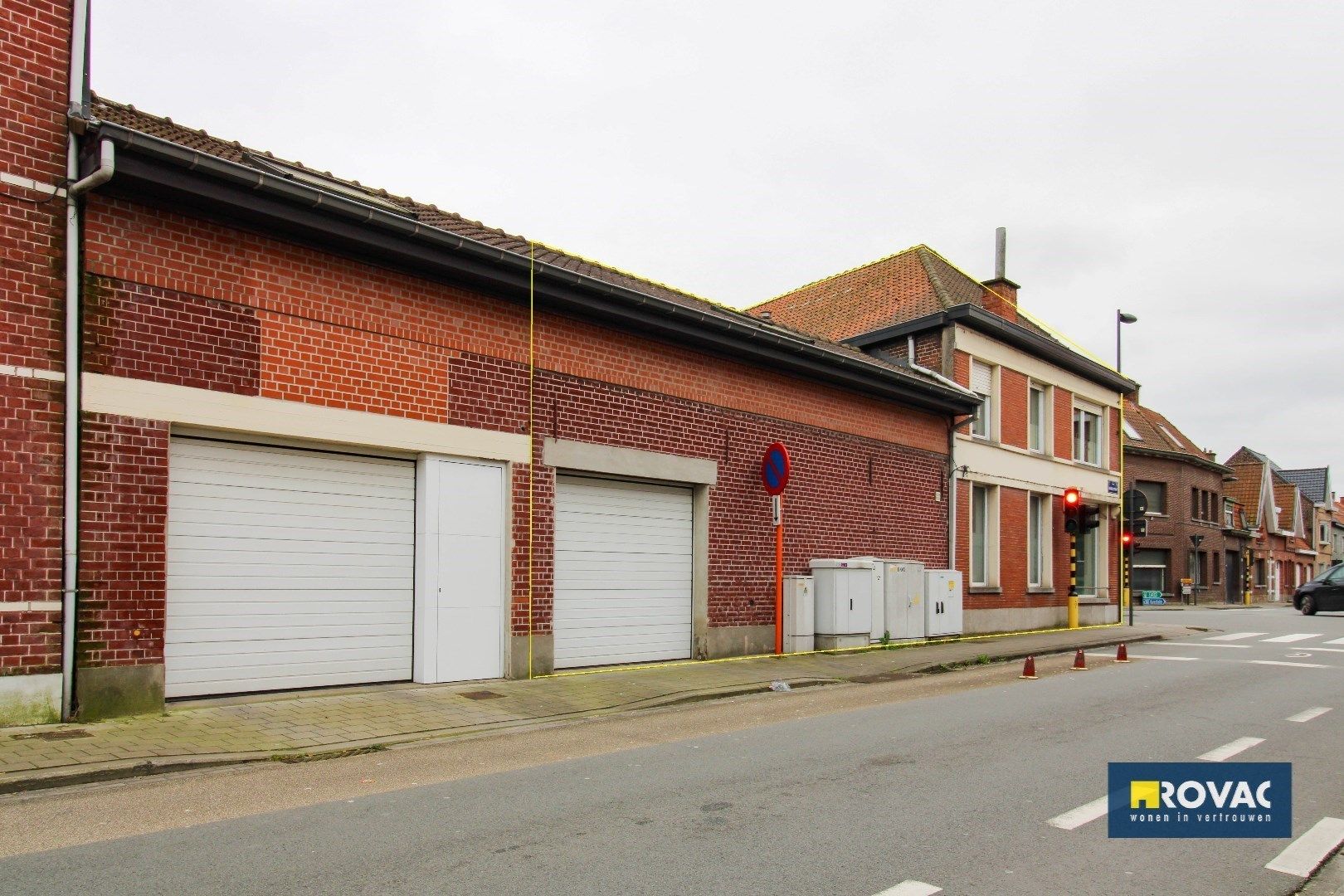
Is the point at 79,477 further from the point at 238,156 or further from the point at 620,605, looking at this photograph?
the point at 620,605

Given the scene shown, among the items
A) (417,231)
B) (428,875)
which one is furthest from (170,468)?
(428,875)

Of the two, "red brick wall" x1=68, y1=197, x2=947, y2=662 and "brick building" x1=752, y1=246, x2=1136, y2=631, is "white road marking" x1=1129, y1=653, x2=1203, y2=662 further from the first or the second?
"brick building" x1=752, y1=246, x2=1136, y2=631

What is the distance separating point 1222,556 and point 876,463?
1583 inches

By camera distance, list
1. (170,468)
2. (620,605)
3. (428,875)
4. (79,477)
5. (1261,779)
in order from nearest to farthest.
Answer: (428,875) < (1261,779) < (79,477) < (170,468) < (620,605)

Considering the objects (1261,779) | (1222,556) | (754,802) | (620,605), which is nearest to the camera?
(754,802)

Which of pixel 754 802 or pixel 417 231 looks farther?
pixel 417 231

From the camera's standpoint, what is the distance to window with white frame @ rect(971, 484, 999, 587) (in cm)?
2208

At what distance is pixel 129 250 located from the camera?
350 inches

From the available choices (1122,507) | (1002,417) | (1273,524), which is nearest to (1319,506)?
(1273,524)

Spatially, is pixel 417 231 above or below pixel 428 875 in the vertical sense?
above

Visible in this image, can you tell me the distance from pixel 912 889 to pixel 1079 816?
186cm

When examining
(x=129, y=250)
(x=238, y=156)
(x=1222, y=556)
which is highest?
(x=238, y=156)

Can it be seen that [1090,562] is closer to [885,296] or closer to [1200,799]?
[885,296]

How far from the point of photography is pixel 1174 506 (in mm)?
45125
